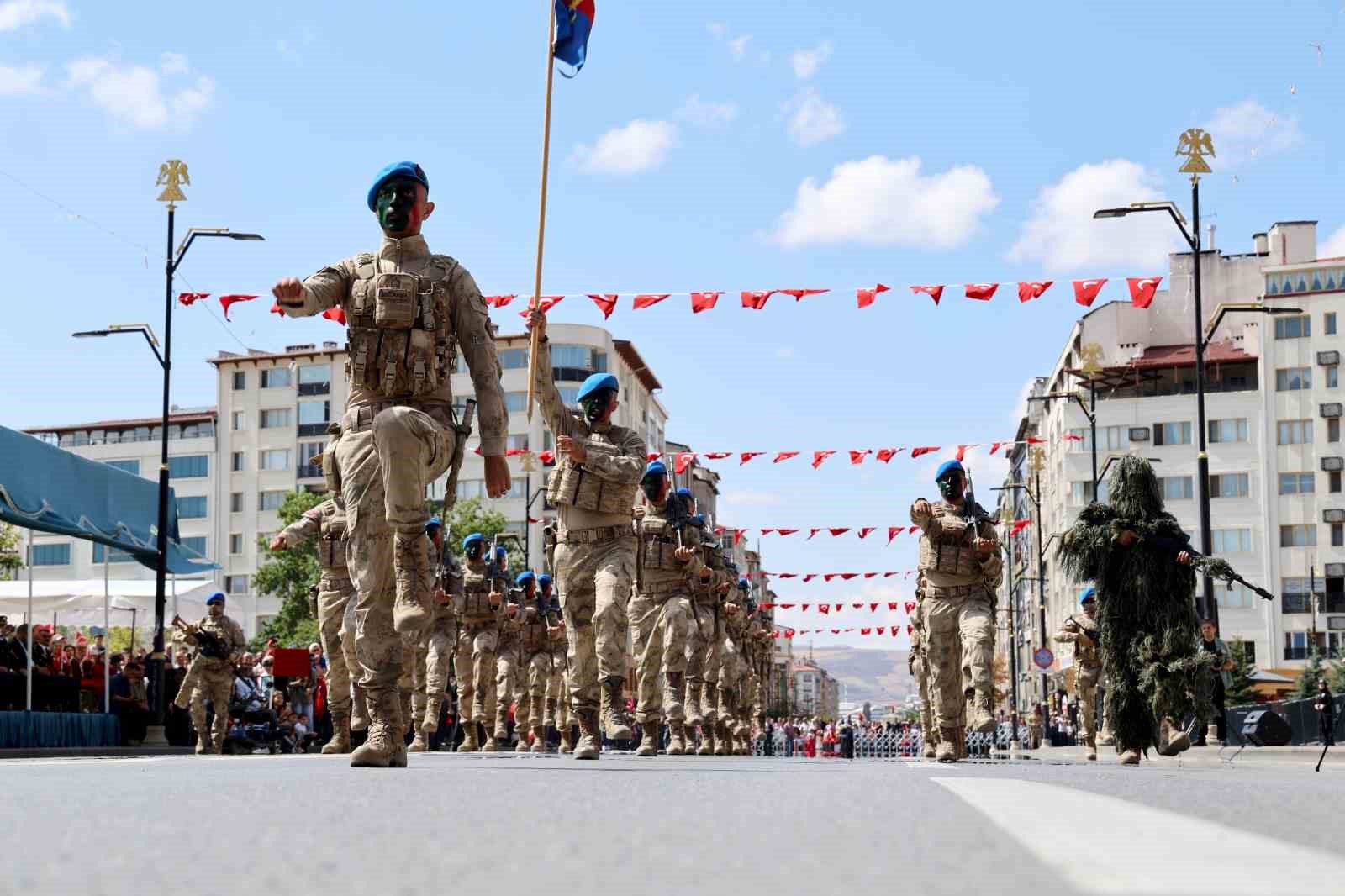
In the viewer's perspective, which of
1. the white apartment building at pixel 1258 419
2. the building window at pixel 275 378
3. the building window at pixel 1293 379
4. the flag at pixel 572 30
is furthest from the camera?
the building window at pixel 275 378

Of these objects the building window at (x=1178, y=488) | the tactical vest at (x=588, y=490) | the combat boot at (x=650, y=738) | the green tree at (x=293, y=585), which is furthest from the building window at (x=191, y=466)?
the tactical vest at (x=588, y=490)

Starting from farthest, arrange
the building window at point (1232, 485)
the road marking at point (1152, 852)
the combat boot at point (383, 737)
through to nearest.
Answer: the building window at point (1232, 485)
the combat boot at point (383, 737)
the road marking at point (1152, 852)

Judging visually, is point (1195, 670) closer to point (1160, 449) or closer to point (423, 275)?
point (423, 275)

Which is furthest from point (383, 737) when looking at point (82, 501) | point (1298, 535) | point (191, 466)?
point (191, 466)

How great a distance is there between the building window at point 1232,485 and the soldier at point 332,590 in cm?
7143

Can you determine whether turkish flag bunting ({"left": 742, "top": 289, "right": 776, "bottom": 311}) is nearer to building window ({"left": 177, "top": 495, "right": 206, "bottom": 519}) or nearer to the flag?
the flag

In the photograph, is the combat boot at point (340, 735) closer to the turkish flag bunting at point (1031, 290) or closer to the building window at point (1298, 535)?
the turkish flag bunting at point (1031, 290)

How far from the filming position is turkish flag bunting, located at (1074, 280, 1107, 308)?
28.6m

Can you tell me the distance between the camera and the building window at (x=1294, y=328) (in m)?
80.4

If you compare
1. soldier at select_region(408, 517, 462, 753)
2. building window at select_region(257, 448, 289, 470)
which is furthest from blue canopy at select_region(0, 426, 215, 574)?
building window at select_region(257, 448, 289, 470)

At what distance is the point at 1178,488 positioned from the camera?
278 feet

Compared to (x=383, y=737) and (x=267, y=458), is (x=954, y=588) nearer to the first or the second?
(x=383, y=737)

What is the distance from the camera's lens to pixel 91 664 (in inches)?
993

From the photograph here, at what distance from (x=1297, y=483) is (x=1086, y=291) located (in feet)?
188
